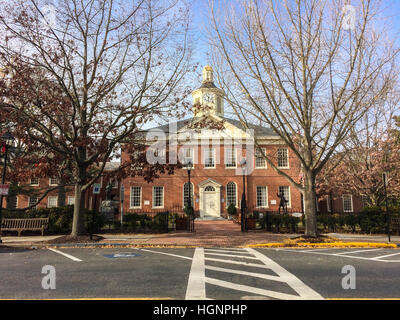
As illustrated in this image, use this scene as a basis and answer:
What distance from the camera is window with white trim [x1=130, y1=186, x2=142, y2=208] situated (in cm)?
3062

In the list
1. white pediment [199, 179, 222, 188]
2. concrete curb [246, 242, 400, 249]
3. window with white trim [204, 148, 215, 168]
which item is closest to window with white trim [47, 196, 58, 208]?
white pediment [199, 179, 222, 188]

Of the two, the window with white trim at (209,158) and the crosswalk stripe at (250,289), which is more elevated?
the window with white trim at (209,158)

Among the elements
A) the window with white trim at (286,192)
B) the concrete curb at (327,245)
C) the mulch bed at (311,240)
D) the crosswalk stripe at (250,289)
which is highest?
the window with white trim at (286,192)

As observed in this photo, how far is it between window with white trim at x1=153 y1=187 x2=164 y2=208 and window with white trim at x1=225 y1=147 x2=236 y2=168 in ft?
25.7

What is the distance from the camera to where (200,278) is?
5496 mm

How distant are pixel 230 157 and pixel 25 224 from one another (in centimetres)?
2099

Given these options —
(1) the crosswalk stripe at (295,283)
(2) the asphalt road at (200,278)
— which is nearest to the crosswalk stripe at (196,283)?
(2) the asphalt road at (200,278)

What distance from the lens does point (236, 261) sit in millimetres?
7598

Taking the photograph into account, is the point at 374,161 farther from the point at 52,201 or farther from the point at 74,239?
the point at 52,201

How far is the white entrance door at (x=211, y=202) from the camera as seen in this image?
29228 millimetres

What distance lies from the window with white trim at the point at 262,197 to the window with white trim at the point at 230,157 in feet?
12.8

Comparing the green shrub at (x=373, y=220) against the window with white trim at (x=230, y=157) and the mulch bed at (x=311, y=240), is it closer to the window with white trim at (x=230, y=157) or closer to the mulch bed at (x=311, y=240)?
the mulch bed at (x=311, y=240)
